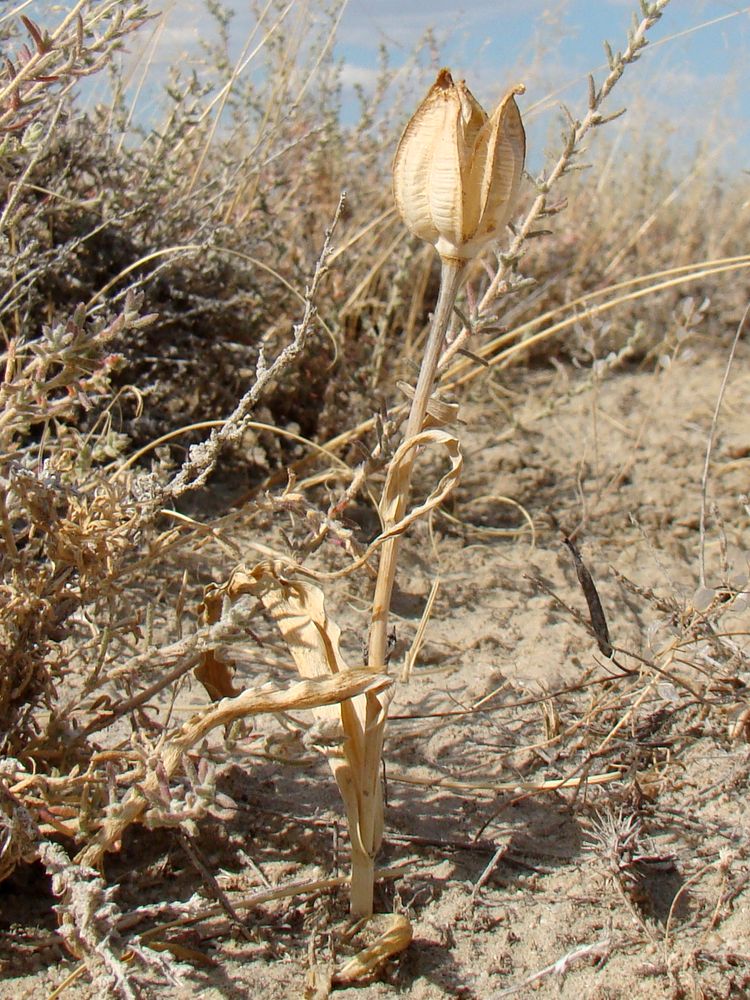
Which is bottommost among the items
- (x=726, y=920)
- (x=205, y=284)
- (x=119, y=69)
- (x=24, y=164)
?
(x=726, y=920)

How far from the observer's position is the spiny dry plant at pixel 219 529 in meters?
1.01

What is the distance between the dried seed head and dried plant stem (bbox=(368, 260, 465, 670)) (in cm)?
4

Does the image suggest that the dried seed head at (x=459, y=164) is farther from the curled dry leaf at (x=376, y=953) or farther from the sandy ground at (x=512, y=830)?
the curled dry leaf at (x=376, y=953)

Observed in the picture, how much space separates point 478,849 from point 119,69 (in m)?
2.00

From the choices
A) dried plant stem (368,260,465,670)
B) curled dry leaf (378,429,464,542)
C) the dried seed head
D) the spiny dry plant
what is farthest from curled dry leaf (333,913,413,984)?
the dried seed head

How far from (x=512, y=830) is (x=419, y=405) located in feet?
2.10

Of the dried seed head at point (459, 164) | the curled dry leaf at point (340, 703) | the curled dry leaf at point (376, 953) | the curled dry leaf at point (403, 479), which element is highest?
the dried seed head at point (459, 164)

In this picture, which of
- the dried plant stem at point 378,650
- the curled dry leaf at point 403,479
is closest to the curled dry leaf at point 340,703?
the dried plant stem at point 378,650

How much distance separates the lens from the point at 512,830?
132 cm

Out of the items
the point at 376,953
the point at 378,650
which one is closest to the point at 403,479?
the point at 378,650

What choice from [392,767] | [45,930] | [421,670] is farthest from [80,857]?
[421,670]

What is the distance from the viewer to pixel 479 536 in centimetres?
212

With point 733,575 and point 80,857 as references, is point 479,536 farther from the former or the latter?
point 80,857

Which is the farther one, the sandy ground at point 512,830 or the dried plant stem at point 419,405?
the sandy ground at point 512,830
